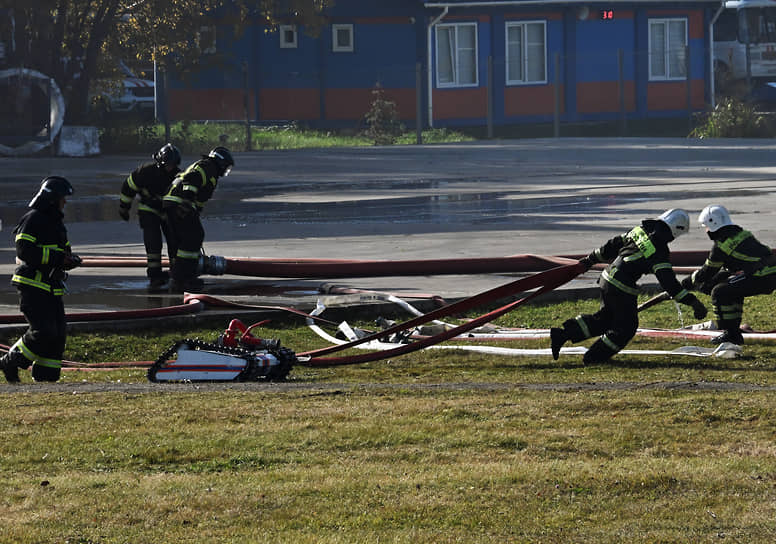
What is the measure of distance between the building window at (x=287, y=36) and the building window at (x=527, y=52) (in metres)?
6.26

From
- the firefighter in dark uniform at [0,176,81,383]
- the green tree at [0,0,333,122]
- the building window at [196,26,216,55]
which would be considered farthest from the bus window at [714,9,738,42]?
the firefighter in dark uniform at [0,176,81,383]

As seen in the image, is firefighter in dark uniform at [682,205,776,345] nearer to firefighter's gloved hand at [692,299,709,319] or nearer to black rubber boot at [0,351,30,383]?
firefighter's gloved hand at [692,299,709,319]

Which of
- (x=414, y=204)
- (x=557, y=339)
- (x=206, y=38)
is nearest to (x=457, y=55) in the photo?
(x=206, y=38)

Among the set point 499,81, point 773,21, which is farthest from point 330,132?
point 773,21

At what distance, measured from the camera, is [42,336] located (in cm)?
897

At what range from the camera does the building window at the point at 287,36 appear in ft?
123

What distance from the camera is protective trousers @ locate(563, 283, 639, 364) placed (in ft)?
30.3

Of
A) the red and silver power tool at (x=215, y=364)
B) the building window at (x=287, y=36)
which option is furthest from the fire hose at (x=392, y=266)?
the building window at (x=287, y=36)

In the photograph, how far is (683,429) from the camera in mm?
6914

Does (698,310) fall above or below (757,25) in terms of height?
below

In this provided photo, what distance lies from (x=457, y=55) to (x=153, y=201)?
87.1 ft

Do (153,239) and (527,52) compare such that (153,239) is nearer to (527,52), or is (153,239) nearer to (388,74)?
(388,74)

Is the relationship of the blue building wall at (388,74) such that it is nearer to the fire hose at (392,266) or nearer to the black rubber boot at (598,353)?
the fire hose at (392,266)

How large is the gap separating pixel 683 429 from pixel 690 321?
4.24 m
